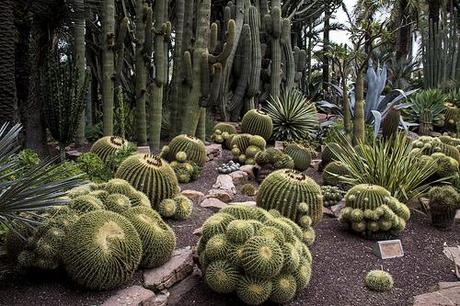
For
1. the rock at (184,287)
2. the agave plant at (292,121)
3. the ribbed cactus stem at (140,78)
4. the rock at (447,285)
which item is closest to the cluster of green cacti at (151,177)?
the rock at (184,287)

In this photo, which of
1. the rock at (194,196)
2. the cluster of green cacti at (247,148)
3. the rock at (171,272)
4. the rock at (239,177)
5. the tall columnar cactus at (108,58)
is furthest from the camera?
the tall columnar cactus at (108,58)

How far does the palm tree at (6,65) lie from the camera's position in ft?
18.8

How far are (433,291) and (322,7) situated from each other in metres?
11.8

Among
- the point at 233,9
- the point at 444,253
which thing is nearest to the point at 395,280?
the point at 444,253

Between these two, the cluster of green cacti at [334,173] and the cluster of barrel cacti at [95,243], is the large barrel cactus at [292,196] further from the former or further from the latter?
the cluster of green cacti at [334,173]

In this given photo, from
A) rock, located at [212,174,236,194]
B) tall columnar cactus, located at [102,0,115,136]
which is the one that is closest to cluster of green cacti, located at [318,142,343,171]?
rock, located at [212,174,236,194]

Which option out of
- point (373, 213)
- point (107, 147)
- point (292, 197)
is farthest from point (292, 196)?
point (107, 147)

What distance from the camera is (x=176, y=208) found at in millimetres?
4316

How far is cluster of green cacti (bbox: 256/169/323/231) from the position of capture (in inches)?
166

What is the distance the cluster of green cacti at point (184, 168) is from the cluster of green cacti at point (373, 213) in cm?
195

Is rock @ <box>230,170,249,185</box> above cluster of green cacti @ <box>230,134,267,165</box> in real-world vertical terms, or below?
below

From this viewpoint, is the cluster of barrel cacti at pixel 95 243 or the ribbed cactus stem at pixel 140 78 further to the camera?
the ribbed cactus stem at pixel 140 78

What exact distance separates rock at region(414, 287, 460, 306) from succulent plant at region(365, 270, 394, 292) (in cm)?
28

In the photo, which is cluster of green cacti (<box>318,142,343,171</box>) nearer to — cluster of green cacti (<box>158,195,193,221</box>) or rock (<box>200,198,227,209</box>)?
rock (<box>200,198,227,209</box>)
